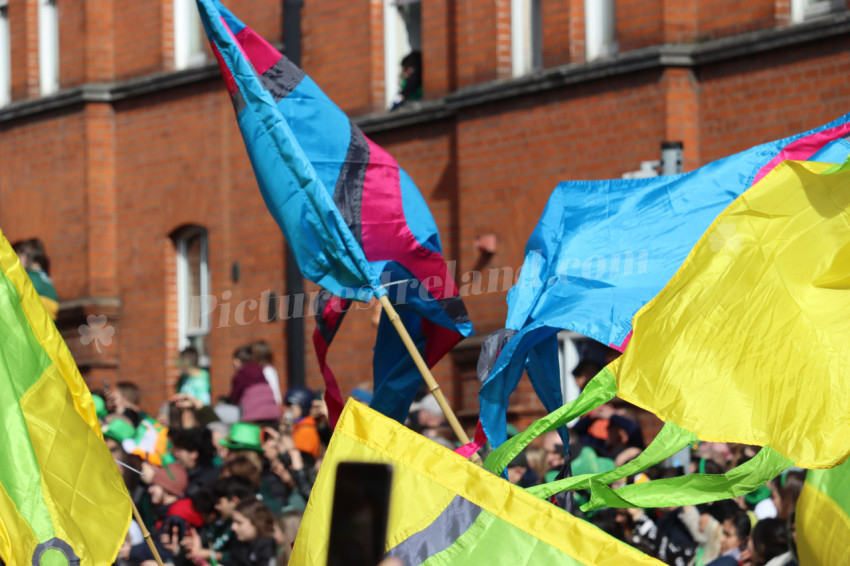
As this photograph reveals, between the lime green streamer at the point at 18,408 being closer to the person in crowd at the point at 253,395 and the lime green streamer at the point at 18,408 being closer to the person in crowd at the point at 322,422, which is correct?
the person in crowd at the point at 322,422

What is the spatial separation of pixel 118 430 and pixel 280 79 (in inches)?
216

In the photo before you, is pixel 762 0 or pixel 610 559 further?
pixel 762 0

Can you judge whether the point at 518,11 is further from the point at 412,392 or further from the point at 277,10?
the point at 412,392

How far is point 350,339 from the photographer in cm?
1548

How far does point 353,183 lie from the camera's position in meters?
7.02

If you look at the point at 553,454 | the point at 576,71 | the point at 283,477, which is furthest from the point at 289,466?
the point at 576,71

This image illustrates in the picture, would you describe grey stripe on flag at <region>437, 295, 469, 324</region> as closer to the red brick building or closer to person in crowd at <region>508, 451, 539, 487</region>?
person in crowd at <region>508, 451, 539, 487</region>

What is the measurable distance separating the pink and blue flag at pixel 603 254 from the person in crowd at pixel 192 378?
7785mm

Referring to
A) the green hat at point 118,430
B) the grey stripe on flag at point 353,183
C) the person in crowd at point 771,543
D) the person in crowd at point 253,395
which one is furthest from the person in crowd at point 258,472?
the person in crowd at point 771,543

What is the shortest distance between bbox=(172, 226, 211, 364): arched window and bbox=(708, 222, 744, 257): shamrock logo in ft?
39.7

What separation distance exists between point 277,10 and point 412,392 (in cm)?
961

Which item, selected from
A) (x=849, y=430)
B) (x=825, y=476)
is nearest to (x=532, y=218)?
(x=825, y=476)

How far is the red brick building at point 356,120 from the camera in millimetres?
12695

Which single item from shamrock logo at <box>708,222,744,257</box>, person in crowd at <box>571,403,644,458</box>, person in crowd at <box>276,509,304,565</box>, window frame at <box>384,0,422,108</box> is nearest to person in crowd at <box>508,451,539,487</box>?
person in crowd at <box>571,403,644,458</box>
